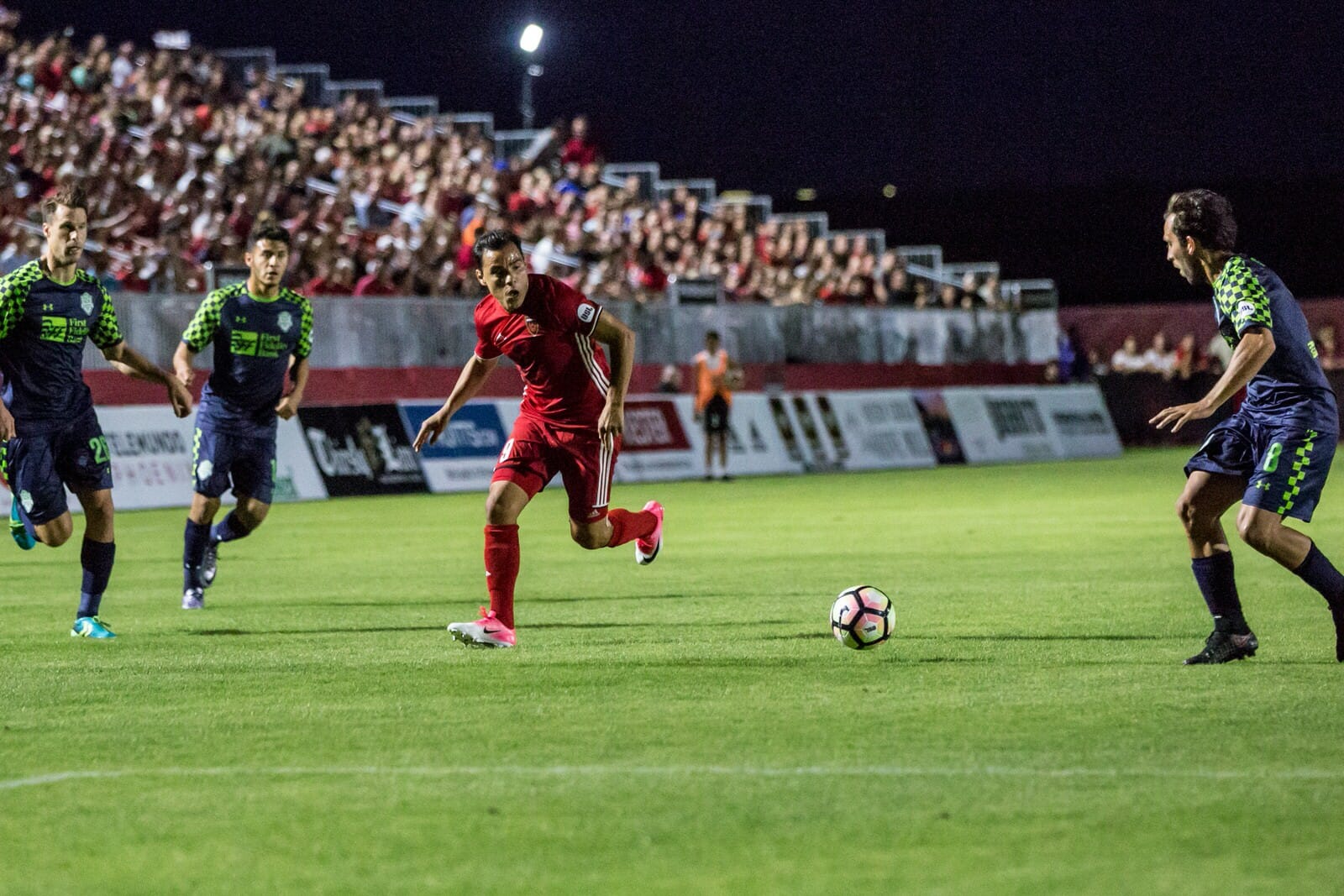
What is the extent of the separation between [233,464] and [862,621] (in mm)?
5071

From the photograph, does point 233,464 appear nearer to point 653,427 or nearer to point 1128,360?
point 653,427

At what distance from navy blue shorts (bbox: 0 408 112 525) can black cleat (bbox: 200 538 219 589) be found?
1.94 m

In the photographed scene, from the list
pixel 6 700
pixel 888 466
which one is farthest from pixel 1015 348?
pixel 6 700

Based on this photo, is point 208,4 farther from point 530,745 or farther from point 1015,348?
point 530,745

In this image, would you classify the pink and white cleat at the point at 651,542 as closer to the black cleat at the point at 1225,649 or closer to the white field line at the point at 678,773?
the black cleat at the point at 1225,649

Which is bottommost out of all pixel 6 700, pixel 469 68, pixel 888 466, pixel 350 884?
pixel 888 466

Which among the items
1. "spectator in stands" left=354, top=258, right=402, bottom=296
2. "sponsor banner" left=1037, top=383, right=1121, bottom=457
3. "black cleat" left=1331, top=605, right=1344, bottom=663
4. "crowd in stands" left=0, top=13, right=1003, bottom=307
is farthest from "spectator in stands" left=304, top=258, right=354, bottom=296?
"black cleat" left=1331, top=605, right=1344, bottom=663

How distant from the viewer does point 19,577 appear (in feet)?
48.3

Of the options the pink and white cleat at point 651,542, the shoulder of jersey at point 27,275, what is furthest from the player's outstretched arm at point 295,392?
the pink and white cleat at point 651,542

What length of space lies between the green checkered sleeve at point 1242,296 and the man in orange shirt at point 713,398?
19.2 meters

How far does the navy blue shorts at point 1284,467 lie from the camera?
28.1 ft

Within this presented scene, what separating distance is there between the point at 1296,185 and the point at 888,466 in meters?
21.4

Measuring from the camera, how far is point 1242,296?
8492 millimetres

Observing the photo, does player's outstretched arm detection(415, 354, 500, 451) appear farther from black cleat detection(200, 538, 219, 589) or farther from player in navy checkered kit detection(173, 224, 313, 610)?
black cleat detection(200, 538, 219, 589)
